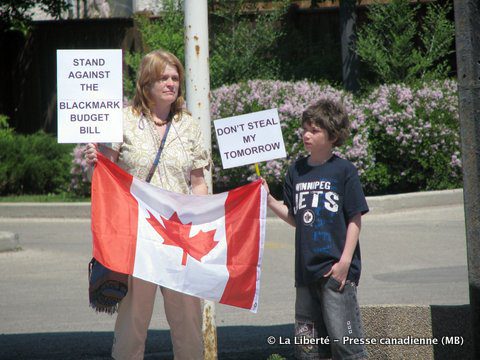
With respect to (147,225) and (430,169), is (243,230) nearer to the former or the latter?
(147,225)

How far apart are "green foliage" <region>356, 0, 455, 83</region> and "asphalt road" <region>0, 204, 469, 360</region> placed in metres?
3.41

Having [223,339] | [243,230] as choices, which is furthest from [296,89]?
[243,230]

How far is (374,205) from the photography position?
1441cm

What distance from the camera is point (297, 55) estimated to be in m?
19.3

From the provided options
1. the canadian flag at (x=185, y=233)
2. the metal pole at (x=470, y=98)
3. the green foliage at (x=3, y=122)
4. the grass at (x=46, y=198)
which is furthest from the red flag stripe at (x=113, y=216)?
the green foliage at (x=3, y=122)

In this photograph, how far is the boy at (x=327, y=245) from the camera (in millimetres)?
5145

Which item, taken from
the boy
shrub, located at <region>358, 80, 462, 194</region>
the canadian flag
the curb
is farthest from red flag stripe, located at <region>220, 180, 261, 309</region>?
shrub, located at <region>358, 80, 462, 194</region>

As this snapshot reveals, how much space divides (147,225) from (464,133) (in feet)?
6.08

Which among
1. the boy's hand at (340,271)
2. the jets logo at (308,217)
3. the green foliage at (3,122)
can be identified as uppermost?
the green foliage at (3,122)

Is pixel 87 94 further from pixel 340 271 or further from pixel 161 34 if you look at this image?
pixel 161 34

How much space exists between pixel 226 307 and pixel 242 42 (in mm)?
10593

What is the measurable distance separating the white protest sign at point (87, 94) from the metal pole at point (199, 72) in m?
0.68

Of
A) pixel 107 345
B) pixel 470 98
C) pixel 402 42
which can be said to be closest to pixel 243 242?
pixel 470 98

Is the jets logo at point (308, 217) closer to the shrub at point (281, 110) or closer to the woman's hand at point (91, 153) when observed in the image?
the woman's hand at point (91, 153)
